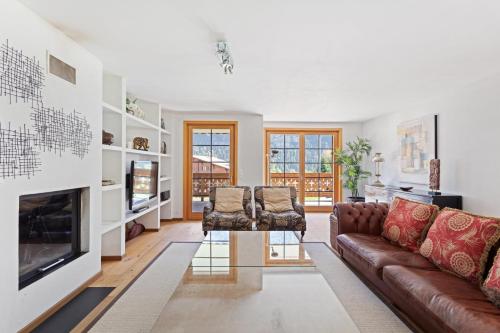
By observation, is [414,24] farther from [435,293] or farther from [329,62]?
[435,293]

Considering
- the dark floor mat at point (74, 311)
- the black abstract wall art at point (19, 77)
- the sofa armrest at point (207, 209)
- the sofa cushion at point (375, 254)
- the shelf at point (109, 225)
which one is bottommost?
the dark floor mat at point (74, 311)

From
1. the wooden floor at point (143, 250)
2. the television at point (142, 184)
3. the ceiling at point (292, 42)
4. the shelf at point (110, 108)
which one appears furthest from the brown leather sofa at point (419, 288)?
the shelf at point (110, 108)

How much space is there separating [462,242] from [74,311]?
308 cm

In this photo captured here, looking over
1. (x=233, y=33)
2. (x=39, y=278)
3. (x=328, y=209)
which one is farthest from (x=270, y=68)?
(x=328, y=209)

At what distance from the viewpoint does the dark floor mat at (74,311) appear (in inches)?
82.4

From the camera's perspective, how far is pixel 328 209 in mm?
7051

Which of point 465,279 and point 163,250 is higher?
point 465,279

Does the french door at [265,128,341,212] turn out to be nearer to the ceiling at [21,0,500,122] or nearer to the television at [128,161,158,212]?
the ceiling at [21,0,500,122]

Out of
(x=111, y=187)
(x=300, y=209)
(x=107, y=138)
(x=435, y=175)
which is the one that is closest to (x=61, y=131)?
(x=107, y=138)

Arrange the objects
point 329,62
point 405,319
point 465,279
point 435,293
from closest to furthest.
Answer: point 435,293
point 465,279
point 405,319
point 329,62

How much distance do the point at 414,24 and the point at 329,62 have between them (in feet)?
2.95

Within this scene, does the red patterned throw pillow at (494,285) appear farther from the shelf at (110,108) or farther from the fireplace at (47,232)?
the shelf at (110,108)

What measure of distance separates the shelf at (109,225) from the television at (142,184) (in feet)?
1.68

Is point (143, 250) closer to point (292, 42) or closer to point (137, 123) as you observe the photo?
point (137, 123)
